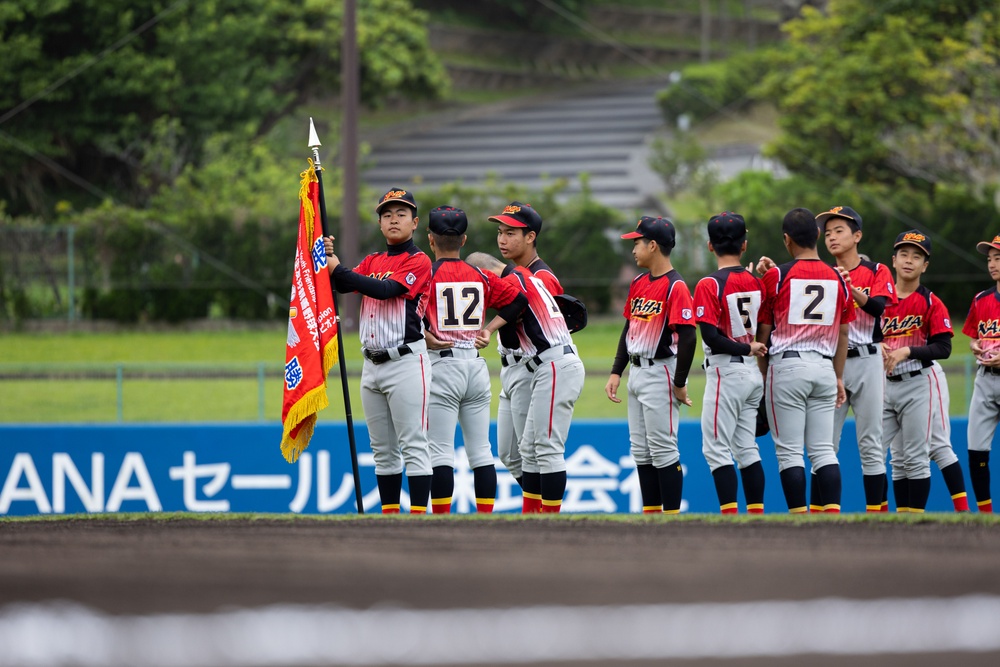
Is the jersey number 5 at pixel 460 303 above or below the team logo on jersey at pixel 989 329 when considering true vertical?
above

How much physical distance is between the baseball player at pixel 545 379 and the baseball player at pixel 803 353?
112 cm

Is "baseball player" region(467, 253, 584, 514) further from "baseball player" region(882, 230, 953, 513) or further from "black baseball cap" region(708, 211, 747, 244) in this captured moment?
"baseball player" region(882, 230, 953, 513)

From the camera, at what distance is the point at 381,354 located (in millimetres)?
6859

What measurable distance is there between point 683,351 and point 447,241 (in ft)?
4.73

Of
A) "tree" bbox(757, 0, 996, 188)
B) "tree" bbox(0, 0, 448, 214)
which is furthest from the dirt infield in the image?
"tree" bbox(0, 0, 448, 214)

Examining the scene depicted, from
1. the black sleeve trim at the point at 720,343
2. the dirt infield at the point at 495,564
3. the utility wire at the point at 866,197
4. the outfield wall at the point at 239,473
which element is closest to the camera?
the dirt infield at the point at 495,564

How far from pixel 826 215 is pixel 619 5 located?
2956 cm

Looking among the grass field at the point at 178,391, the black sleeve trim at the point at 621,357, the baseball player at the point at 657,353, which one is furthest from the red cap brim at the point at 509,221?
the grass field at the point at 178,391

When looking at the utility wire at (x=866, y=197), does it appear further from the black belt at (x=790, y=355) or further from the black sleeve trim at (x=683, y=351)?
the black sleeve trim at (x=683, y=351)

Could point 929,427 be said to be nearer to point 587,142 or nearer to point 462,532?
point 462,532

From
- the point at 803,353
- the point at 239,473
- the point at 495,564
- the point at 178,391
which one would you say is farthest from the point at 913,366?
the point at 178,391

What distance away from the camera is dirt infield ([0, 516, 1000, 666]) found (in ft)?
14.8

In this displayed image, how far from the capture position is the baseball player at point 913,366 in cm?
792

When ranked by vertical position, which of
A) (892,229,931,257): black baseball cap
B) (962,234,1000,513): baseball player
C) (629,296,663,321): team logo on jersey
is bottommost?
(962,234,1000,513): baseball player
